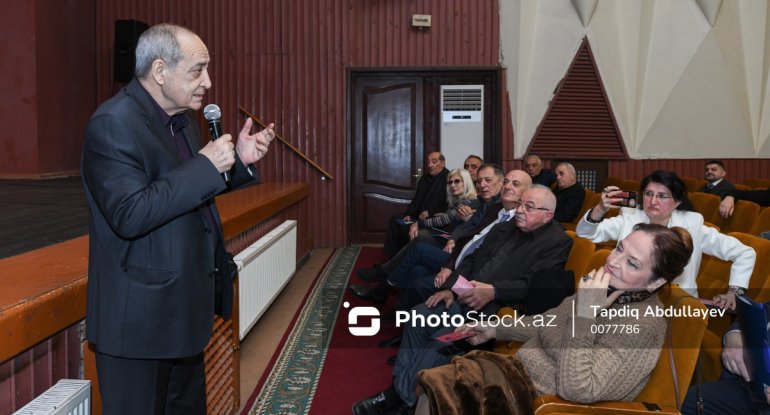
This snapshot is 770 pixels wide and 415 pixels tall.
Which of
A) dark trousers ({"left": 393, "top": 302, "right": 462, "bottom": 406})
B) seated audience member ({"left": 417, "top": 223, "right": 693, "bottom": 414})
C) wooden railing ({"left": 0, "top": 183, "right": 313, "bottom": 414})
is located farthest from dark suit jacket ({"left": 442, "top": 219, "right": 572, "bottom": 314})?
wooden railing ({"left": 0, "top": 183, "right": 313, "bottom": 414})

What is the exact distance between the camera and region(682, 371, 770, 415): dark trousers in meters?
2.12

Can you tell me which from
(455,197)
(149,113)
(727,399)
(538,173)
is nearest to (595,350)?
(727,399)

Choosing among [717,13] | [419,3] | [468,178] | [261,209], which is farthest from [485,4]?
[261,209]

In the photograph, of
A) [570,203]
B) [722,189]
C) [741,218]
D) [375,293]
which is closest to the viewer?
[741,218]

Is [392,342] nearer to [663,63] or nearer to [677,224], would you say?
[677,224]

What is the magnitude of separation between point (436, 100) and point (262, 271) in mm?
4306

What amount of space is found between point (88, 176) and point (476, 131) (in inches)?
262

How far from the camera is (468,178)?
5.21m

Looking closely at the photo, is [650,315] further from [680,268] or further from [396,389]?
[396,389]

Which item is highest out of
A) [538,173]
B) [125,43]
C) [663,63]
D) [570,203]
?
[125,43]

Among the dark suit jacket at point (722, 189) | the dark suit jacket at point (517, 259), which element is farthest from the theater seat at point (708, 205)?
the dark suit jacket at point (517, 259)

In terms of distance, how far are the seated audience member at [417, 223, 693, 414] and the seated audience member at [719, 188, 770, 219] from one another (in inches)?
111

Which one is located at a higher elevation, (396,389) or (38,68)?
(38,68)

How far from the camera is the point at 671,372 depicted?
1.93 meters
